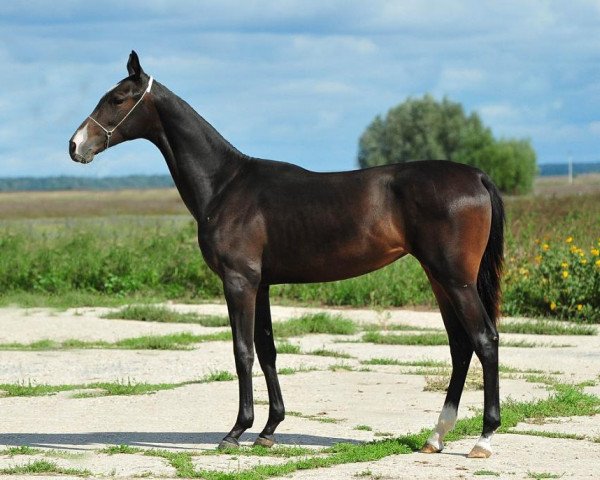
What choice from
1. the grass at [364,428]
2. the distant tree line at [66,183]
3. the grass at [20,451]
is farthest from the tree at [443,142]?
the grass at [20,451]

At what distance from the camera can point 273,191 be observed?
24.5 ft

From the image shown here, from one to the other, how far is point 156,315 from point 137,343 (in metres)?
2.13

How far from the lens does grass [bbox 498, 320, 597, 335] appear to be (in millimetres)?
13367

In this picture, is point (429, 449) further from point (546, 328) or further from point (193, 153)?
point (546, 328)

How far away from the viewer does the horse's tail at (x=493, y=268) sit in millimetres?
7316

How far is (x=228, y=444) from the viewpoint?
24.3 ft

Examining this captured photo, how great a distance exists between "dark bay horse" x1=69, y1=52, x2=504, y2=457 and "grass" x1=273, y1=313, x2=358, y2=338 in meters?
5.57

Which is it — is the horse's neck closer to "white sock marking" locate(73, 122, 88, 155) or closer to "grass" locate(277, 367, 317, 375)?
"white sock marking" locate(73, 122, 88, 155)

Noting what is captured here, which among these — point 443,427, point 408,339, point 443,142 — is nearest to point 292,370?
point 408,339

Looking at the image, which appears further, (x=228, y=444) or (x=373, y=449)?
(x=228, y=444)

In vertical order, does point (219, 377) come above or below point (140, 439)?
above

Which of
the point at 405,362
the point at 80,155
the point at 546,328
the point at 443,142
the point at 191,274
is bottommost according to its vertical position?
the point at 405,362

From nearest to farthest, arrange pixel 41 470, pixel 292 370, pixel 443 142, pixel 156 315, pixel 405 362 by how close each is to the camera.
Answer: pixel 41 470 → pixel 292 370 → pixel 405 362 → pixel 156 315 → pixel 443 142

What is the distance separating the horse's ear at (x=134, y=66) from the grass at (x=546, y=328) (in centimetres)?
730
